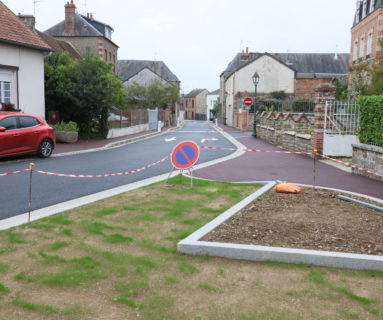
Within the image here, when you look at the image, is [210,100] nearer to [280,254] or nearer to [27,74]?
[27,74]

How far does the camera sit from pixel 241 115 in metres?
40.7

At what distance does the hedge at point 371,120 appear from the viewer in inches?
432

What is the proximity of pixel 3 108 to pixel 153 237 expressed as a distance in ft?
50.0

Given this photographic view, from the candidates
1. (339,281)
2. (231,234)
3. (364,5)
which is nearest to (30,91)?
(231,234)

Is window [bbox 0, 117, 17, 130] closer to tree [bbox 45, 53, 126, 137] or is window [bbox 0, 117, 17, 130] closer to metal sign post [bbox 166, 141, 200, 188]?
metal sign post [bbox 166, 141, 200, 188]

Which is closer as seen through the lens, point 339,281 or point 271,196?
point 339,281

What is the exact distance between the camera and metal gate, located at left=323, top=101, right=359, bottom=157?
1489 cm

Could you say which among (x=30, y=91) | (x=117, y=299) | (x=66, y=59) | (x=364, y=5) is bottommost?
(x=117, y=299)

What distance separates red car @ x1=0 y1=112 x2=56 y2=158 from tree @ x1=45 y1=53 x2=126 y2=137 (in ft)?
26.2

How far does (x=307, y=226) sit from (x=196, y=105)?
112 metres

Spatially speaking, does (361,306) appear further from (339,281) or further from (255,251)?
(255,251)

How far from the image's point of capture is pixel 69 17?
44.1m

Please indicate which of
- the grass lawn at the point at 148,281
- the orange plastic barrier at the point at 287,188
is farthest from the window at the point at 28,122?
the orange plastic barrier at the point at 287,188

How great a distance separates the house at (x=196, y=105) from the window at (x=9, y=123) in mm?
101508
